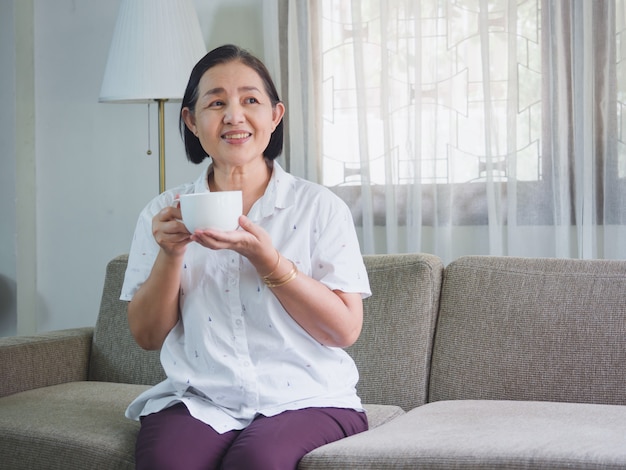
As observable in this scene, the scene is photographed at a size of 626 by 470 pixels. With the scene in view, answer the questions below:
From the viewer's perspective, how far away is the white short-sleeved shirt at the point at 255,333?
1594 millimetres

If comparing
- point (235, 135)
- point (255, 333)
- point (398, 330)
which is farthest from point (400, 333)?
point (235, 135)

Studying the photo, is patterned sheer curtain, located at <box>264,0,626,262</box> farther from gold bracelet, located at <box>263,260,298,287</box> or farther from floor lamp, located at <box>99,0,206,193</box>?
gold bracelet, located at <box>263,260,298,287</box>

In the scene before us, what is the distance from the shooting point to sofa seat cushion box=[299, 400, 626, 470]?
1.37 metres

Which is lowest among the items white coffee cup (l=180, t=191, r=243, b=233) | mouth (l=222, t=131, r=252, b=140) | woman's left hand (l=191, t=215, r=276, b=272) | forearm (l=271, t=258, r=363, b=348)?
forearm (l=271, t=258, r=363, b=348)

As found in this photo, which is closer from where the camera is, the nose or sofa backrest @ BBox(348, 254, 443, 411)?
the nose

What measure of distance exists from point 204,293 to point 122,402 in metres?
0.50

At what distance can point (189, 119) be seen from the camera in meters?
1.78

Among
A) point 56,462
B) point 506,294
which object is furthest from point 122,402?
point 506,294

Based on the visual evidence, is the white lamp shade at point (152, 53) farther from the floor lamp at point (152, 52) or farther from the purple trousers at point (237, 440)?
the purple trousers at point (237, 440)

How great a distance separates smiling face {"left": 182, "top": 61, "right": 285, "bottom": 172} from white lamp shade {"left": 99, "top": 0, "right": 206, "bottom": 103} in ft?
3.74

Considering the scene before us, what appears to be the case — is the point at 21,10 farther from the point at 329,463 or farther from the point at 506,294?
the point at 329,463

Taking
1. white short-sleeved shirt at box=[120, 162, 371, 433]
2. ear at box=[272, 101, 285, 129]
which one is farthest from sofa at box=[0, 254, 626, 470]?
ear at box=[272, 101, 285, 129]

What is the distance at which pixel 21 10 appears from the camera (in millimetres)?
3453

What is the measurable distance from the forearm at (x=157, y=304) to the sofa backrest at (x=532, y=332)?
→ 68 cm
